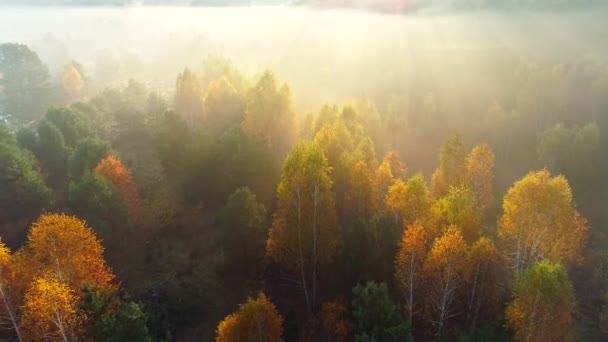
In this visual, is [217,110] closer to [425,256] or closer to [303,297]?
[303,297]

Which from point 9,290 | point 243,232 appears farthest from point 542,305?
point 9,290

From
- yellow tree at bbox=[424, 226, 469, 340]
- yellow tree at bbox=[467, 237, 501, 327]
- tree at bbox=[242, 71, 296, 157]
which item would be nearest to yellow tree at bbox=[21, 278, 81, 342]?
yellow tree at bbox=[424, 226, 469, 340]

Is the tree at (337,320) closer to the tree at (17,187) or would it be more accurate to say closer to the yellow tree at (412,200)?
the yellow tree at (412,200)

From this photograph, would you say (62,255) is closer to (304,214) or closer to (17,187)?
(304,214)

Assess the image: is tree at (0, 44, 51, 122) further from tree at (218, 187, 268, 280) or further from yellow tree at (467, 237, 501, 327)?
yellow tree at (467, 237, 501, 327)

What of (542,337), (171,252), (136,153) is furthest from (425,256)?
(136,153)
